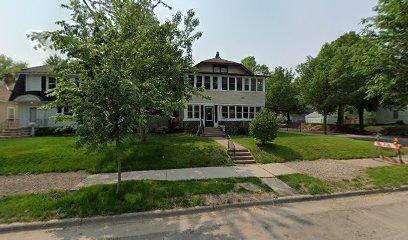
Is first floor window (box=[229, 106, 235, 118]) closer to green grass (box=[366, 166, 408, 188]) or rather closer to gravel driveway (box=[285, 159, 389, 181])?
gravel driveway (box=[285, 159, 389, 181])

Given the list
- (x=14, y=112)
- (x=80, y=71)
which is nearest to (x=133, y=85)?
(x=80, y=71)

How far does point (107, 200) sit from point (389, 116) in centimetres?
4856

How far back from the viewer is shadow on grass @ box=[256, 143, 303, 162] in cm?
1421

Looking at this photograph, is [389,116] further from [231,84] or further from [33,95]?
[33,95]

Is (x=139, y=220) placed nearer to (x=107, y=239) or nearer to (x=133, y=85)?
(x=107, y=239)

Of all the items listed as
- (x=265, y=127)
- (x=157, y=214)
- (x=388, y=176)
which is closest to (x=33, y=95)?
(x=265, y=127)

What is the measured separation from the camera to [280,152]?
49.3ft

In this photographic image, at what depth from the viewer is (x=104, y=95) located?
7332 mm

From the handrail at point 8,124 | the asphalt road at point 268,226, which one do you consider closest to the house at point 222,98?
the handrail at point 8,124

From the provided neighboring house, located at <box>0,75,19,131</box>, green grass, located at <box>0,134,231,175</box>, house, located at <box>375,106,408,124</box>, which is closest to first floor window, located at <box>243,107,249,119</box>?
green grass, located at <box>0,134,231,175</box>

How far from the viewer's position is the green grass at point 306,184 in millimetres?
8852

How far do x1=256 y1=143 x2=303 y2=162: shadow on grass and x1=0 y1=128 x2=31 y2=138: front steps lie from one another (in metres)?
20.5

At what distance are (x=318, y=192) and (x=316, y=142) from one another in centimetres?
984

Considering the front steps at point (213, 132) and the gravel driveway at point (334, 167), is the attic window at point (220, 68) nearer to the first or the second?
the front steps at point (213, 132)
